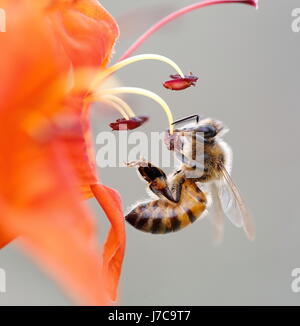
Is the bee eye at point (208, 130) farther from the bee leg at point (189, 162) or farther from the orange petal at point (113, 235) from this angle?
the orange petal at point (113, 235)

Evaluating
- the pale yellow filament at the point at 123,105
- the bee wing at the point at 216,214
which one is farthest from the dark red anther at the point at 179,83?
the bee wing at the point at 216,214

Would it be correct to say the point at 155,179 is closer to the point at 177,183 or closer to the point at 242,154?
the point at 177,183

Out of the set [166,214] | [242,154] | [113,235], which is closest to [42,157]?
[113,235]

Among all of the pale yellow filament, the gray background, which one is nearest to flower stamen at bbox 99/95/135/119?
the pale yellow filament

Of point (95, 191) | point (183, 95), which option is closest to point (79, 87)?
point (95, 191)

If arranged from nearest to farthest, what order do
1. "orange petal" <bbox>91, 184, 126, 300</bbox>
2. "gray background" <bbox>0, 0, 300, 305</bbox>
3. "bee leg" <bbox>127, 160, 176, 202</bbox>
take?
"orange petal" <bbox>91, 184, 126, 300</bbox> < "bee leg" <bbox>127, 160, 176, 202</bbox> < "gray background" <bbox>0, 0, 300, 305</bbox>

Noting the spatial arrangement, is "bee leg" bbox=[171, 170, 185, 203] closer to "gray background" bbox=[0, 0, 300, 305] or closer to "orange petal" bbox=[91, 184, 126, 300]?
"orange petal" bbox=[91, 184, 126, 300]

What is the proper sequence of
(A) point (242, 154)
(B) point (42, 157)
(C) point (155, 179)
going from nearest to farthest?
(B) point (42, 157) → (C) point (155, 179) → (A) point (242, 154)
